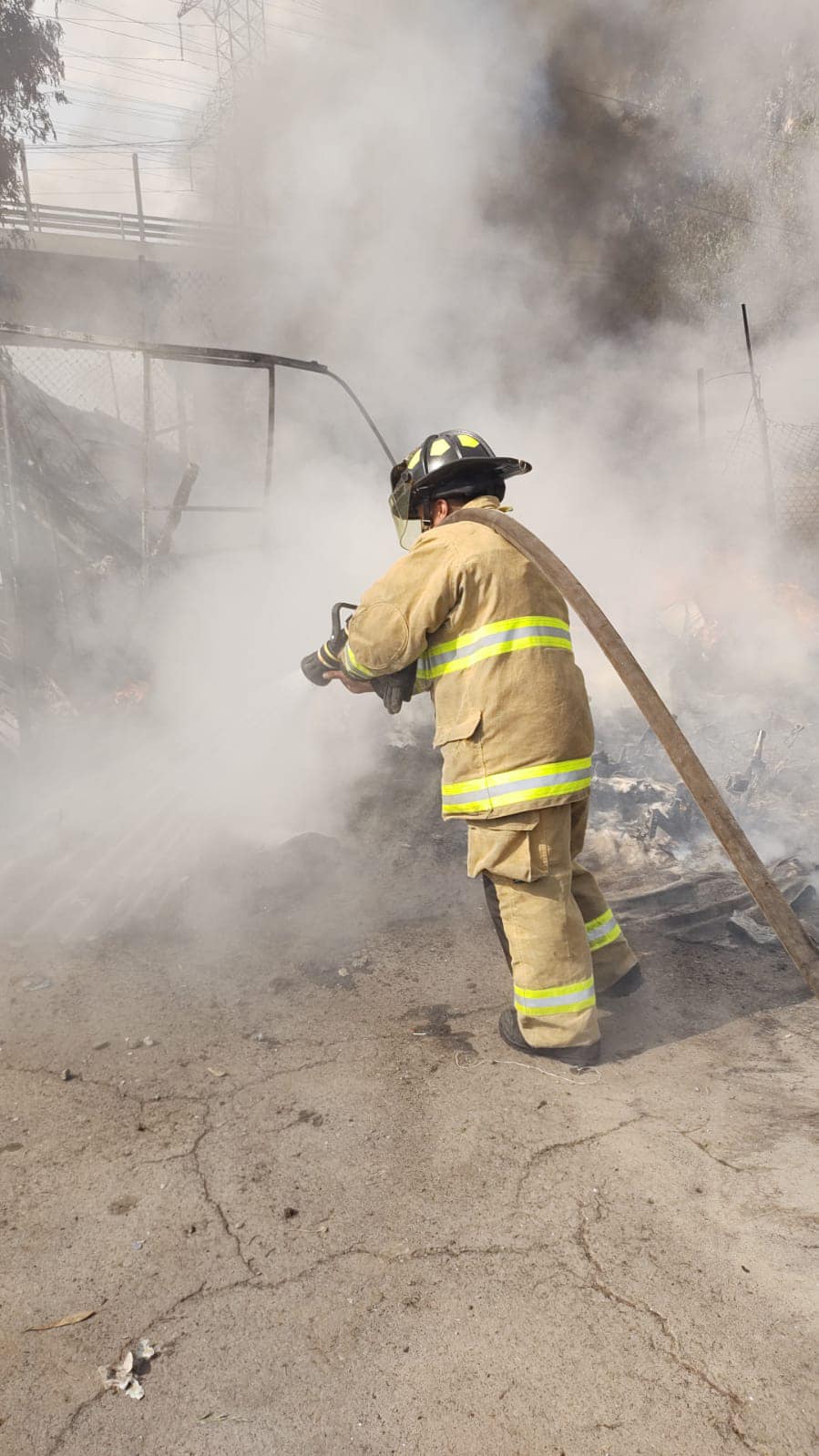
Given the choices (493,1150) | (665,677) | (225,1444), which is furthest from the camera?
(665,677)

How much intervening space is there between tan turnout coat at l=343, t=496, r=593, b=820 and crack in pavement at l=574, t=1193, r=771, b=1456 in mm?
978

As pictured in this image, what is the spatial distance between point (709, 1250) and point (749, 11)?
1289 cm

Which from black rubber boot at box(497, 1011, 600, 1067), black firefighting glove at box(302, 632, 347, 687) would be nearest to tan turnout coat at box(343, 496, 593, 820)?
black firefighting glove at box(302, 632, 347, 687)

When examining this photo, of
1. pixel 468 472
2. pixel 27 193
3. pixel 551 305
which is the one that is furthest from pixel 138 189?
pixel 468 472

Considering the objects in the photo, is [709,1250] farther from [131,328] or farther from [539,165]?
[539,165]

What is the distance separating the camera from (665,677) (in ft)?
20.7

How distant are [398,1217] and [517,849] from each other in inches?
36.6

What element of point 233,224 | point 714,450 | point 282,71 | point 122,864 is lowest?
point 122,864

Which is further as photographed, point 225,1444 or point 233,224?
point 233,224

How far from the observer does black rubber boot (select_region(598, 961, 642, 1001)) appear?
8.96 feet

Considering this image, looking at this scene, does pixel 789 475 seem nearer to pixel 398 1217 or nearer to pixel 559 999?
pixel 559 999

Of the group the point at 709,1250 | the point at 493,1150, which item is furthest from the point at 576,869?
the point at 709,1250

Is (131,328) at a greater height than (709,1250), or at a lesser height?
greater

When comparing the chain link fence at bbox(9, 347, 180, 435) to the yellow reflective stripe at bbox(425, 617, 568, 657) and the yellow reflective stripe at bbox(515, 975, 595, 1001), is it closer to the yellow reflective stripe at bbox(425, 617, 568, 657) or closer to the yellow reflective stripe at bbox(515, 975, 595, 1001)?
the yellow reflective stripe at bbox(425, 617, 568, 657)
